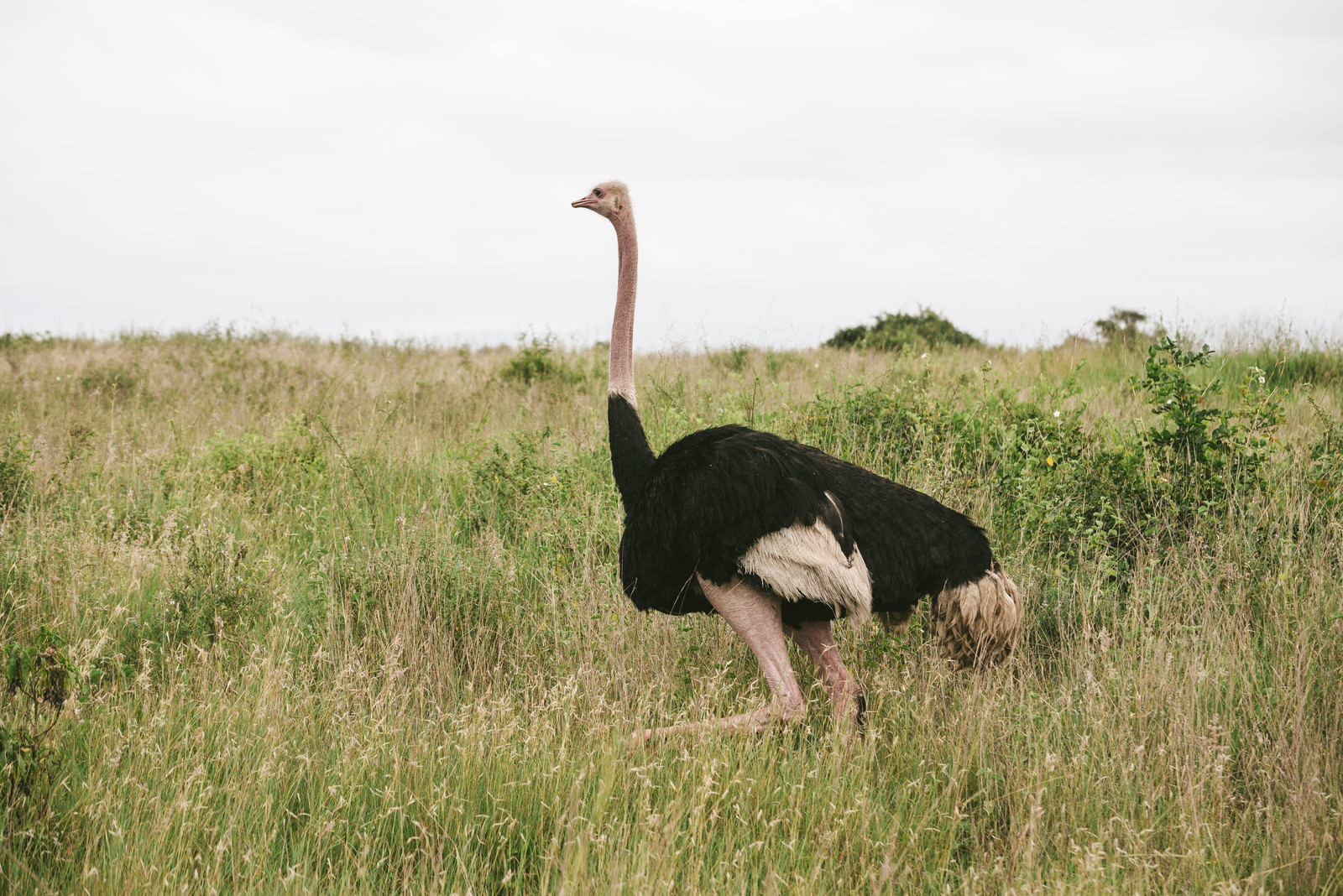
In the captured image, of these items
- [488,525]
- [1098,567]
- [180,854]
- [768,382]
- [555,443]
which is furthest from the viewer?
[768,382]

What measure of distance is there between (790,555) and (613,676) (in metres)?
0.93

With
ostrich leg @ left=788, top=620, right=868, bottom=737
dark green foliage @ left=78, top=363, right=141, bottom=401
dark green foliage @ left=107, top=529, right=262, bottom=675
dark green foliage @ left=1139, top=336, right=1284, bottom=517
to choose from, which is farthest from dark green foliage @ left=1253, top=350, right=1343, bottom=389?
dark green foliage @ left=78, top=363, right=141, bottom=401

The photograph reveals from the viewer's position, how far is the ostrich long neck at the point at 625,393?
418 centimetres

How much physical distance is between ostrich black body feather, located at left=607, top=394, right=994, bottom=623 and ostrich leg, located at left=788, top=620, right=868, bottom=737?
0.13 m

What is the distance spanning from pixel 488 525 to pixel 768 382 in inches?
155

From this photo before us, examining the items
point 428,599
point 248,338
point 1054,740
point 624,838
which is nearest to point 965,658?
point 1054,740

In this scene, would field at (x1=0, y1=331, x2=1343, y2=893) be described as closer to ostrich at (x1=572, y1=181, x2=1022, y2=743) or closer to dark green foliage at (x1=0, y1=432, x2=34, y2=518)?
dark green foliage at (x1=0, y1=432, x2=34, y2=518)

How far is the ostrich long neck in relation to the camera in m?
4.18

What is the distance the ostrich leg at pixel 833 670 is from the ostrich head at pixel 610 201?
6.97ft

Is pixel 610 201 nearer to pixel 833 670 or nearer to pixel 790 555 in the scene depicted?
pixel 790 555

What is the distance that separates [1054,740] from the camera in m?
3.46

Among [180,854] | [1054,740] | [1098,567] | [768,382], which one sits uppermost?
[768,382]

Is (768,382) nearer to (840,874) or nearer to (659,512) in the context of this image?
(659,512)

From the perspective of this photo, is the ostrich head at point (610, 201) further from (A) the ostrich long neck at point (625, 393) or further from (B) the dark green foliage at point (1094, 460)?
(B) the dark green foliage at point (1094, 460)
